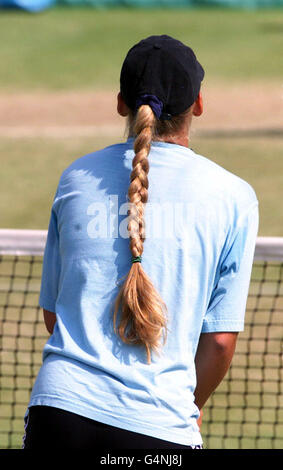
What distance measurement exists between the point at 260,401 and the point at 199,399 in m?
3.00

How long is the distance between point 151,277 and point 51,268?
0.43 metres

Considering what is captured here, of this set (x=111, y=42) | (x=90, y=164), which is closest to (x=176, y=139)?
(x=90, y=164)

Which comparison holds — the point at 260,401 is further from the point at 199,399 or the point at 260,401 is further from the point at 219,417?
the point at 199,399

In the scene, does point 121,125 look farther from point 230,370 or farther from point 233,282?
point 233,282

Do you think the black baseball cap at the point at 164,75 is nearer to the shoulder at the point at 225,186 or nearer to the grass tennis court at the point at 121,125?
the shoulder at the point at 225,186

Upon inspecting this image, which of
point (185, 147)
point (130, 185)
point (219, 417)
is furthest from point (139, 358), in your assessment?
point (219, 417)

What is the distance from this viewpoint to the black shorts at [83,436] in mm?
2354

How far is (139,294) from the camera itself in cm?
241

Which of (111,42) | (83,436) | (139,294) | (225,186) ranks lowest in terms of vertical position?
(83,436)

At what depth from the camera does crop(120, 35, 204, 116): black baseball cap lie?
8.46ft

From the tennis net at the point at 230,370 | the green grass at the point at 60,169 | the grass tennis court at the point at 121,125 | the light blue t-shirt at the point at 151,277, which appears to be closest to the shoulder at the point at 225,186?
the light blue t-shirt at the point at 151,277

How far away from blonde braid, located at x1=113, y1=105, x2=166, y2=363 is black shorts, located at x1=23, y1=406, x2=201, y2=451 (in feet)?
0.72

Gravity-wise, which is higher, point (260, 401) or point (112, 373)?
point (112, 373)

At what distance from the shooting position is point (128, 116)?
2688 mm
